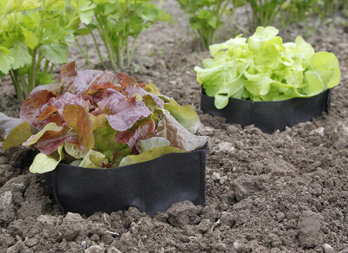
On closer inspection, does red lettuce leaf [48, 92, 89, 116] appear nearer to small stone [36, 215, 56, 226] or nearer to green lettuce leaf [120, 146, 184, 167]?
green lettuce leaf [120, 146, 184, 167]

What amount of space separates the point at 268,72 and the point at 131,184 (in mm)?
1381

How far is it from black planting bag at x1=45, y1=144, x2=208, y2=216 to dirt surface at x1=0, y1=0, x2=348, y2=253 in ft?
0.18

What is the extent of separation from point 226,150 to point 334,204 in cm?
66

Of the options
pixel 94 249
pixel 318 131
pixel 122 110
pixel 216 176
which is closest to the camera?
pixel 94 249

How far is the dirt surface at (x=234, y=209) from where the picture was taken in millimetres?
1743

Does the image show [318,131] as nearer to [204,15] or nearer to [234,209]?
[234,209]

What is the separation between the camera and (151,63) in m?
3.96

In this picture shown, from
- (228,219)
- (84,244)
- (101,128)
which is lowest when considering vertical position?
(228,219)

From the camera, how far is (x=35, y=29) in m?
2.54

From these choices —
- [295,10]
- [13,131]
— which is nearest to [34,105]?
[13,131]

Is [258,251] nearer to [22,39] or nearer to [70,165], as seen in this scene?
[70,165]

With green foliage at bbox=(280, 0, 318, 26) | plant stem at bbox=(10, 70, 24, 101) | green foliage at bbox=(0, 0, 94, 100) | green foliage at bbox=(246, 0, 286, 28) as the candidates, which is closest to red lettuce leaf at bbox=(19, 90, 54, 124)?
green foliage at bbox=(0, 0, 94, 100)

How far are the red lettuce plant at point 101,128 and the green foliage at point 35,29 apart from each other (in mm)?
408

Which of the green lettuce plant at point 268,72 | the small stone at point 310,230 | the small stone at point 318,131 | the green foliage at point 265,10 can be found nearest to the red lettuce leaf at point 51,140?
the small stone at point 310,230
